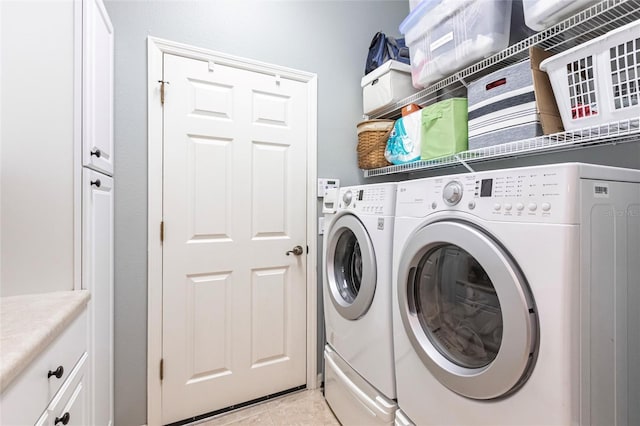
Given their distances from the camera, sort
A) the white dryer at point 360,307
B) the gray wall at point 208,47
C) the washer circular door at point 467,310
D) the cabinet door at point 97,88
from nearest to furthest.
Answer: the washer circular door at point 467,310 < the cabinet door at point 97,88 < the white dryer at point 360,307 < the gray wall at point 208,47

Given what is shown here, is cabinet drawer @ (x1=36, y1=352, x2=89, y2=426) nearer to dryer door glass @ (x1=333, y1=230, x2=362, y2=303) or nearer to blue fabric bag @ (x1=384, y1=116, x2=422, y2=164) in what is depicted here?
dryer door glass @ (x1=333, y1=230, x2=362, y2=303)

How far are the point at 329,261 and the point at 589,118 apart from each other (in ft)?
4.10

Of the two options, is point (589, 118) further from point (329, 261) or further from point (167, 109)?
point (167, 109)

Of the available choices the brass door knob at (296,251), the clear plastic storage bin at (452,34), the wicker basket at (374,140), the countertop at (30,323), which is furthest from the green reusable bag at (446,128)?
the countertop at (30,323)

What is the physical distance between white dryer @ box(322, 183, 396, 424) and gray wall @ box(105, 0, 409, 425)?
0.61 metres

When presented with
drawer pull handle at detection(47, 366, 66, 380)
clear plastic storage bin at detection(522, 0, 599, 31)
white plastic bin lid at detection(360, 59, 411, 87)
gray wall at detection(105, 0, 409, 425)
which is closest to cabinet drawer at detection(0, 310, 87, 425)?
drawer pull handle at detection(47, 366, 66, 380)

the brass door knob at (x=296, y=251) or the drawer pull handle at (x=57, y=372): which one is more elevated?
the brass door knob at (x=296, y=251)

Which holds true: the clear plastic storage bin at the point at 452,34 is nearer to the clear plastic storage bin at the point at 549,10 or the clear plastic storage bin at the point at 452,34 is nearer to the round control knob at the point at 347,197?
the clear plastic storage bin at the point at 549,10

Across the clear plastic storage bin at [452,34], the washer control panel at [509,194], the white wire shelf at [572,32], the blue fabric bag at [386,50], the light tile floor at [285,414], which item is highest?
the blue fabric bag at [386,50]

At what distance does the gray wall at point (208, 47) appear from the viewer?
4.88ft

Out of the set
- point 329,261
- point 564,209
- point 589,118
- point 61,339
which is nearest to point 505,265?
point 564,209

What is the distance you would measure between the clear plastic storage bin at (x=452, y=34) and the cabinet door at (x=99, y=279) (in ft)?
5.19

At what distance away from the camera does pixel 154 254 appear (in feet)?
5.06

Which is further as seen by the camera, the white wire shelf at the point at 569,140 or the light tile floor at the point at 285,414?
the light tile floor at the point at 285,414
